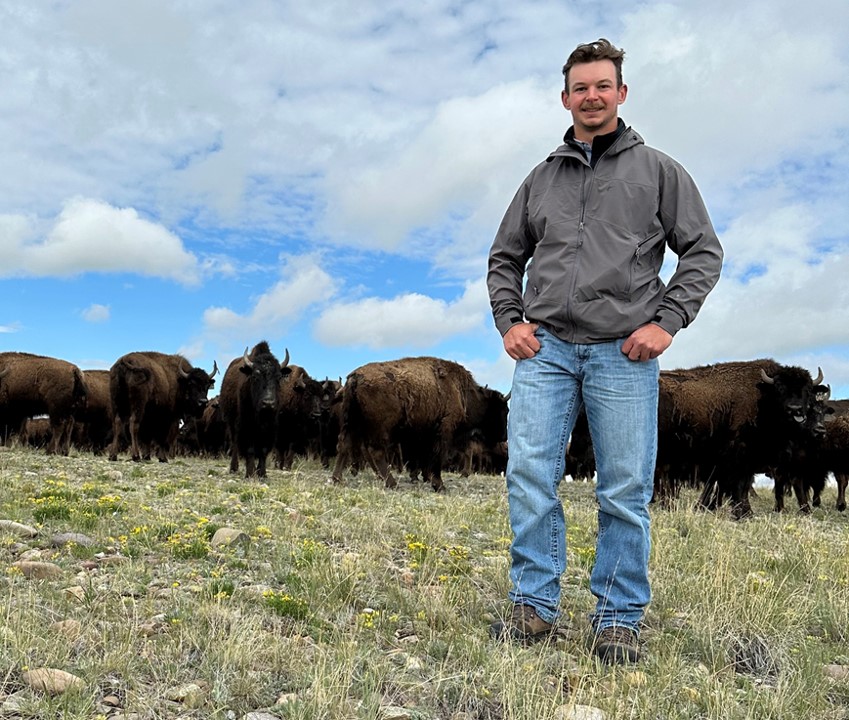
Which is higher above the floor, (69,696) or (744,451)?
(744,451)

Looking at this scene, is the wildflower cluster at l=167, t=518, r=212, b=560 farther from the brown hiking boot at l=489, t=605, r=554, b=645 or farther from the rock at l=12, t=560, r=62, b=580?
the brown hiking boot at l=489, t=605, r=554, b=645

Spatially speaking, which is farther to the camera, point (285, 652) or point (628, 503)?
point (628, 503)

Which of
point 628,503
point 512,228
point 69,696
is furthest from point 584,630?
point 69,696

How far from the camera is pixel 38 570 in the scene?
16.7ft

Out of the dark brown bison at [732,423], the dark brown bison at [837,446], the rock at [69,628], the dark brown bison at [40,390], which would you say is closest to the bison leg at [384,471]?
the dark brown bison at [732,423]

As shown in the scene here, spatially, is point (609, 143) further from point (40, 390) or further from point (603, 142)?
point (40, 390)

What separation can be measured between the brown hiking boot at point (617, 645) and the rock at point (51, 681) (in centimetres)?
234

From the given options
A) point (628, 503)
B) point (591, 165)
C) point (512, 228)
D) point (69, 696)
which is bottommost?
point (69, 696)

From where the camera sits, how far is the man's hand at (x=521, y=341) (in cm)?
420

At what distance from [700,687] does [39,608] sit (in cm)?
340

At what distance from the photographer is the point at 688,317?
13.1 feet

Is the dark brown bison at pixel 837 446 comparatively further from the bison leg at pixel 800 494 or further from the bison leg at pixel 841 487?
the bison leg at pixel 800 494

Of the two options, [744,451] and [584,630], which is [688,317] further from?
[744,451]

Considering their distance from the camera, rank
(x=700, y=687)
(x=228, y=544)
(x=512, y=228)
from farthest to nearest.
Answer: (x=228, y=544)
(x=512, y=228)
(x=700, y=687)
